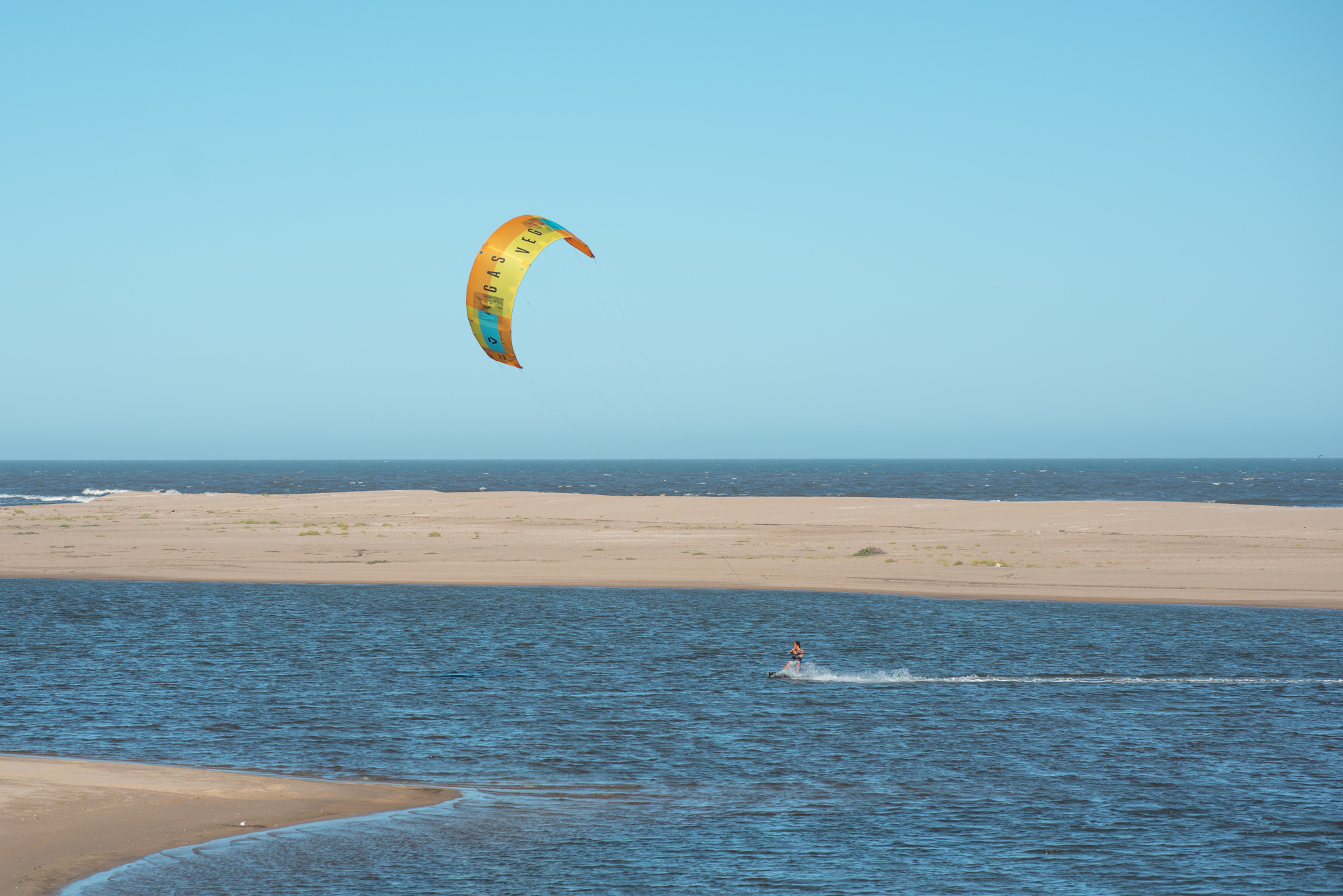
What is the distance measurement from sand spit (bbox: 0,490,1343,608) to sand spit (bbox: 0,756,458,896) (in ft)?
80.1

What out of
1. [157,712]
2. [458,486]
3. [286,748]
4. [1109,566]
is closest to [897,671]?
[286,748]

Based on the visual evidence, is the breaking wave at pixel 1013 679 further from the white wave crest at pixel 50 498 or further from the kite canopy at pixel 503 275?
the white wave crest at pixel 50 498

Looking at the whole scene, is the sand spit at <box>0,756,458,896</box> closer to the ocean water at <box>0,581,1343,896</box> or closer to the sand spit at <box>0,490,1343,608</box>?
the ocean water at <box>0,581,1343,896</box>

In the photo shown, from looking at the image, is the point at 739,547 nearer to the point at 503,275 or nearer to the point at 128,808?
the point at 503,275

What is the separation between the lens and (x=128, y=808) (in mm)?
13633

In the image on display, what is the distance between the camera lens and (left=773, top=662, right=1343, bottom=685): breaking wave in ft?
74.2

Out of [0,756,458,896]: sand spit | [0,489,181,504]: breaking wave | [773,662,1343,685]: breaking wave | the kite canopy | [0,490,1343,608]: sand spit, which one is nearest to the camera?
[0,756,458,896]: sand spit

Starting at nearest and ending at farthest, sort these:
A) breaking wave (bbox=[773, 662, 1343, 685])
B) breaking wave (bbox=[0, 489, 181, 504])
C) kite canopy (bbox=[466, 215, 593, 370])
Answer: breaking wave (bbox=[773, 662, 1343, 685]) → kite canopy (bbox=[466, 215, 593, 370]) → breaking wave (bbox=[0, 489, 181, 504])

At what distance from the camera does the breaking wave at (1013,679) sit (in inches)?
890

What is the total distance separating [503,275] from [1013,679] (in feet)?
50.1

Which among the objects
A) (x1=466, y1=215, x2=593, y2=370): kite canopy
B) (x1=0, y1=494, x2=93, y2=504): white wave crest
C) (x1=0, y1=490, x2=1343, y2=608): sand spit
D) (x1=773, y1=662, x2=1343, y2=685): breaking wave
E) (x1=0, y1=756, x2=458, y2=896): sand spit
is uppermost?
(x1=466, y1=215, x2=593, y2=370): kite canopy

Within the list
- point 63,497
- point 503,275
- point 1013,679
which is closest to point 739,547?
point 503,275

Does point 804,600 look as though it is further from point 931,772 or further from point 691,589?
point 931,772

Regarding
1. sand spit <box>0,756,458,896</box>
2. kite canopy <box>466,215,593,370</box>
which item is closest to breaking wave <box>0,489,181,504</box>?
kite canopy <box>466,215,593,370</box>
